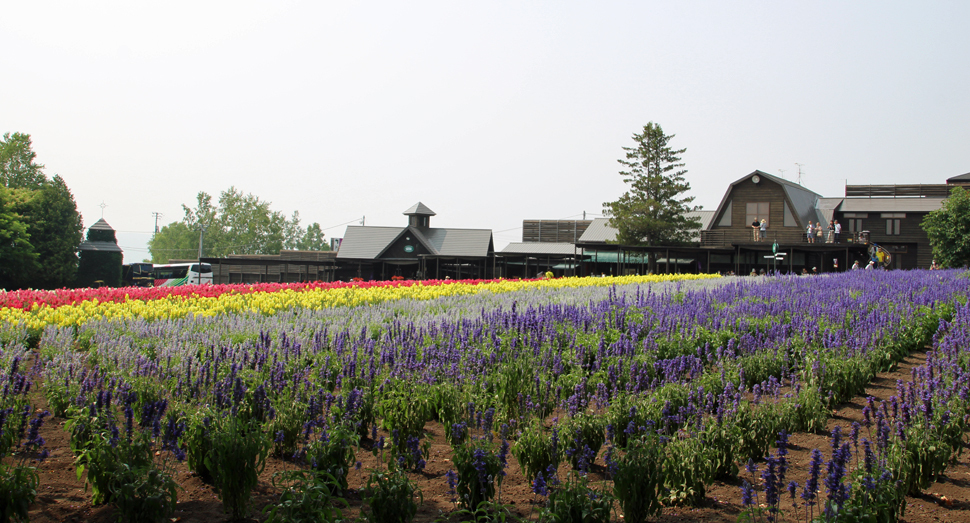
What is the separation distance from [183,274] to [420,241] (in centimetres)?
2161

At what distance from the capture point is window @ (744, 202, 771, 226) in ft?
138

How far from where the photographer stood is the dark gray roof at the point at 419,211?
54.2 meters

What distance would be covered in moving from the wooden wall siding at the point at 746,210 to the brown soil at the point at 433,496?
37135 millimetres

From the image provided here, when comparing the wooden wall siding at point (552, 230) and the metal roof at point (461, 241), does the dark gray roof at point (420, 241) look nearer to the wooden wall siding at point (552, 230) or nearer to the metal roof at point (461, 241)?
the metal roof at point (461, 241)

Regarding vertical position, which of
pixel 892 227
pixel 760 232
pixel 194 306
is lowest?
pixel 194 306

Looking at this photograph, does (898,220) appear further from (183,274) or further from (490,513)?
(183,274)

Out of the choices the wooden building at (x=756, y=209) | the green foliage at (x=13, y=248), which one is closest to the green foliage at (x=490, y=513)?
the wooden building at (x=756, y=209)

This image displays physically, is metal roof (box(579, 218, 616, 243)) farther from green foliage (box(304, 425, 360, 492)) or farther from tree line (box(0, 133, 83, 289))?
green foliage (box(304, 425, 360, 492))

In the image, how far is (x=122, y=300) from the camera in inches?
528

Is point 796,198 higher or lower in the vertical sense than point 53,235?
higher

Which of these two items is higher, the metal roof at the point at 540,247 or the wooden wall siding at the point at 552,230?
the wooden wall siding at the point at 552,230

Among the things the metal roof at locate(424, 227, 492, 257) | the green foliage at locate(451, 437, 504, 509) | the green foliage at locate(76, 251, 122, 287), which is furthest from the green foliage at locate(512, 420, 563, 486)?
the green foliage at locate(76, 251, 122, 287)

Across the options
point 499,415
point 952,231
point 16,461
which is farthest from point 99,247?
point 952,231

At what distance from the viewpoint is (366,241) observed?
5300 cm
